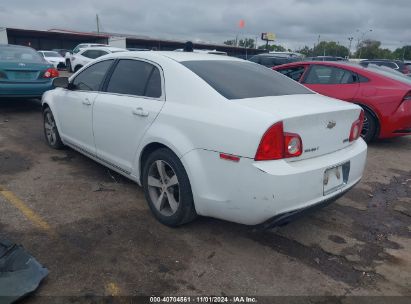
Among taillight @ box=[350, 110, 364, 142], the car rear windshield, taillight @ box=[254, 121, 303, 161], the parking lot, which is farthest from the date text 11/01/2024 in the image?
taillight @ box=[350, 110, 364, 142]

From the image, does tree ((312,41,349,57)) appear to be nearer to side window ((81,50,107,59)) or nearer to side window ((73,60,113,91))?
side window ((81,50,107,59))

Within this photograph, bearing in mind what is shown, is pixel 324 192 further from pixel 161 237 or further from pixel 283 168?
pixel 161 237

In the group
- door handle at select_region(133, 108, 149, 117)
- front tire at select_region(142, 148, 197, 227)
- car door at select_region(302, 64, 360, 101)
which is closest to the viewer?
front tire at select_region(142, 148, 197, 227)

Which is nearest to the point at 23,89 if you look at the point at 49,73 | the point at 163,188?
the point at 49,73

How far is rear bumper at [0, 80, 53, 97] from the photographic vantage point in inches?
286

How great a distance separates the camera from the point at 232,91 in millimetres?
3016

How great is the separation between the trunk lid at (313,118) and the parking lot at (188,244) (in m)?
0.86

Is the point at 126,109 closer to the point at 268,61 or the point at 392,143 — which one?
the point at 392,143

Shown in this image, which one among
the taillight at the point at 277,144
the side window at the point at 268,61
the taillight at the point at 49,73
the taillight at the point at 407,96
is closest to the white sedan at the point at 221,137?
the taillight at the point at 277,144

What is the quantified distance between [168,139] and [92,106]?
4.82ft

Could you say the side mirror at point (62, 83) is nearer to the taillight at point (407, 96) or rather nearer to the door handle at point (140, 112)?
the door handle at point (140, 112)

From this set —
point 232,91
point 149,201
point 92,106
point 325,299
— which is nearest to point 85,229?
point 149,201

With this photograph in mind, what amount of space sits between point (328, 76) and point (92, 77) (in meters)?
4.49

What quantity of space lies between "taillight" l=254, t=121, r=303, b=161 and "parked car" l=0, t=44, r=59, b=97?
6623mm
